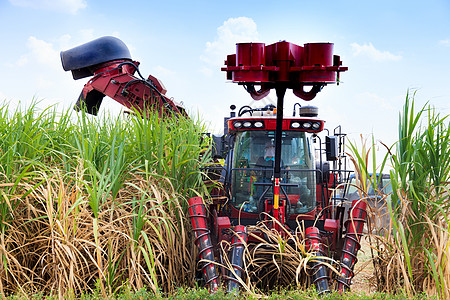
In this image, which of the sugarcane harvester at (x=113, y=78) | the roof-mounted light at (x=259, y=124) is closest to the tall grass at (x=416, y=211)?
the roof-mounted light at (x=259, y=124)

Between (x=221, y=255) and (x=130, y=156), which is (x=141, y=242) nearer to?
(x=221, y=255)

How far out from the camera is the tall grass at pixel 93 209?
15.8 ft

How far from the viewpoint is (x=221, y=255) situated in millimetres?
5008

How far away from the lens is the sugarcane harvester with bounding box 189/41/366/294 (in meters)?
4.92

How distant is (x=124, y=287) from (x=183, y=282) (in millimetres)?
812

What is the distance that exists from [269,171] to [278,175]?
2.36 feet

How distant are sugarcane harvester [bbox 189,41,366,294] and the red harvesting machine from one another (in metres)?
0.01

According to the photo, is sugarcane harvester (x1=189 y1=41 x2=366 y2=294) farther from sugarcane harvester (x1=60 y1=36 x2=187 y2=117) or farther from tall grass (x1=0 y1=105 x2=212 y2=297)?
sugarcane harvester (x1=60 y1=36 x2=187 y2=117)

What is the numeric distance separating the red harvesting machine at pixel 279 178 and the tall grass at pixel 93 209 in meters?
0.47

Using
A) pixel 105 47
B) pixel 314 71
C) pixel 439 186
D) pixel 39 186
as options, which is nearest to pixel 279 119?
pixel 314 71

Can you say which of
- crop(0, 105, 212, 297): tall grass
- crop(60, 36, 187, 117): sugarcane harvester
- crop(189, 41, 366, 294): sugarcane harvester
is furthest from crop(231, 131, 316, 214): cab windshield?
crop(60, 36, 187, 117): sugarcane harvester

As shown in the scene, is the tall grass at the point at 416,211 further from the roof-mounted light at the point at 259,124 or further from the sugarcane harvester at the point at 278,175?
the roof-mounted light at the point at 259,124

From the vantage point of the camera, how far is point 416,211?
5020 millimetres

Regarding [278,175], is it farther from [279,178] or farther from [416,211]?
[416,211]
